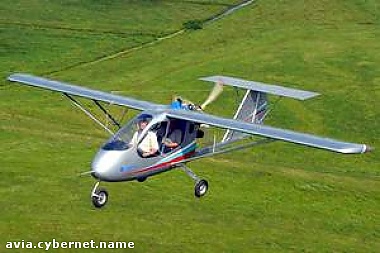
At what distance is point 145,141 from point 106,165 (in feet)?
8.56

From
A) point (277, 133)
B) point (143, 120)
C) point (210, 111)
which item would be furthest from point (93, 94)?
point (210, 111)

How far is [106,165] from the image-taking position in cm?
3325

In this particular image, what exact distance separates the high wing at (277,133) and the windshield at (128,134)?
1.21m

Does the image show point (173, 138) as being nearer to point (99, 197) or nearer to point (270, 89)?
point (99, 197)

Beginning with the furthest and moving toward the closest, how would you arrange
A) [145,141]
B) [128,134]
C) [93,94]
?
[93,94], [145,141], [128,134]

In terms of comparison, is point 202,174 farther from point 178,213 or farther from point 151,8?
point 151,8

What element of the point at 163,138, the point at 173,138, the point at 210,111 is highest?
the point at 163,138

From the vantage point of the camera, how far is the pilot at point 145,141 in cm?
3494

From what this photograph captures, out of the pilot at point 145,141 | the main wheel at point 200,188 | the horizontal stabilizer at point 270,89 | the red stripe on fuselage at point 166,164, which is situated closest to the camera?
the pilot at point 145,141

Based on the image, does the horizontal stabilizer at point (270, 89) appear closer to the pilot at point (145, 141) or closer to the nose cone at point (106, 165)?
the pilot at point (145, 141)

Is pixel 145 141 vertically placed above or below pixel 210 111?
above

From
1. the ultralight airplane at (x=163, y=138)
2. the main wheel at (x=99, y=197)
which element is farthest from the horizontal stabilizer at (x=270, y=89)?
the main wheel at (x=99, y=197)

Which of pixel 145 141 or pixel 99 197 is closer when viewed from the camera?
pixel 145 141

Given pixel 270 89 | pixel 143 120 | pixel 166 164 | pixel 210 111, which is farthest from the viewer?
pixel 210 111
